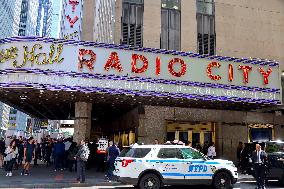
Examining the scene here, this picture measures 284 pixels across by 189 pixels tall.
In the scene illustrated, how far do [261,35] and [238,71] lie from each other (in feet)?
27.0

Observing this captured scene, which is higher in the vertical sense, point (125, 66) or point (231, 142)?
point (125, 66)

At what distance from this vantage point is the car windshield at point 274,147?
1638 centimetres

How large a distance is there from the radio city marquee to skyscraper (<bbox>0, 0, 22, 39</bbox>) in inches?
5375

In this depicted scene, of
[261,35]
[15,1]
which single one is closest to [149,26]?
[261,35]

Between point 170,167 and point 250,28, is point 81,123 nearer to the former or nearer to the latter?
point 170,167

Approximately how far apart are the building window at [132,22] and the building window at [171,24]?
65.8 inches

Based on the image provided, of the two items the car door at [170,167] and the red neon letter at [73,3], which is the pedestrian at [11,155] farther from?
the red neon letter at [73,3]

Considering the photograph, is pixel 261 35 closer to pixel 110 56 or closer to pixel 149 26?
pixel 149 26

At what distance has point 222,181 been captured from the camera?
47.3 feet

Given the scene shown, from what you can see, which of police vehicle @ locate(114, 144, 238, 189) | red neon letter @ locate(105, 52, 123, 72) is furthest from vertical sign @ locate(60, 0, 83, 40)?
police vehicle @ locate(114, 144, 238, 189)

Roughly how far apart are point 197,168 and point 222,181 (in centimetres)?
126

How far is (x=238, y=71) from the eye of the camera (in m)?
20.9

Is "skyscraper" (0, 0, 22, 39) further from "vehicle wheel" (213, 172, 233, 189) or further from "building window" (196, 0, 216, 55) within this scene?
"vehicle wheel" (213, 172, 233, 189)

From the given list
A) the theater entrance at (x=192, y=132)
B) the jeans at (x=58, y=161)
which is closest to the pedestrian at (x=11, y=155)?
the jeans at (x=58, y=161)
